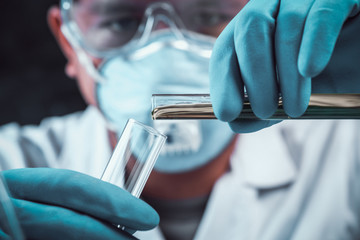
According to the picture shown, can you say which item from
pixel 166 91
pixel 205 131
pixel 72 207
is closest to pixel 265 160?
pixel 205 131

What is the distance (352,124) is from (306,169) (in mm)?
184

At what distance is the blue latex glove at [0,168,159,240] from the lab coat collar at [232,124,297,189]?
2.07 ft

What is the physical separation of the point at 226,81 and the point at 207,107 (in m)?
0.05

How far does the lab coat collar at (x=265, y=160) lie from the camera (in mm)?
961

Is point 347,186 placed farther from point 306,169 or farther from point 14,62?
point 14,62

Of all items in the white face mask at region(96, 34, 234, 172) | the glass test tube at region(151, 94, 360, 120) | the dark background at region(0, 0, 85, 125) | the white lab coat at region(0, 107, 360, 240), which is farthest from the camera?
the dark background at region(0, 0, 85, 125)

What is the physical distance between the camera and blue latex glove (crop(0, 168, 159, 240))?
14.3 inches

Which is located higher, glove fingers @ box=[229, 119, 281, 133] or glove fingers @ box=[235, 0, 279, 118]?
glove fingers @ box=[235, 0, 279, 118]

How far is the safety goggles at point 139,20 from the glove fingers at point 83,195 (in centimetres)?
51

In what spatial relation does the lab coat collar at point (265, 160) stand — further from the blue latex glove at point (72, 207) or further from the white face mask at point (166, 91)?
the blue latex glove at point (72, 207)

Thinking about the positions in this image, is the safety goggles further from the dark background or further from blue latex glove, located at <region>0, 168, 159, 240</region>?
blue latex glove, located at <region>0, 168, 159, 240</region>

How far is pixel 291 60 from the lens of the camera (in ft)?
1.38

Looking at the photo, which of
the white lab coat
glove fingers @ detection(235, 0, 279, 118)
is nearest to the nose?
the white lab coat

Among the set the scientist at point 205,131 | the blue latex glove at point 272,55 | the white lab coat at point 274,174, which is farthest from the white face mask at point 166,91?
the blue latex glove at point 272,55
